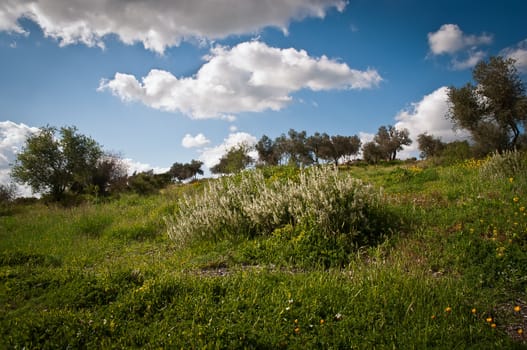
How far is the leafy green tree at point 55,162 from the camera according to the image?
25.3m

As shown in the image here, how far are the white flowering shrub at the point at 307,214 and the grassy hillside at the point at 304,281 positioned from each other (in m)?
0.04

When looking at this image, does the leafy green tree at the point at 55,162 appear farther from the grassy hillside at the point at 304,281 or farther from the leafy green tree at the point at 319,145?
the leafy green tree at the point at 319,145

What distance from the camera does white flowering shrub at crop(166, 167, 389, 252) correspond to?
20.6ft

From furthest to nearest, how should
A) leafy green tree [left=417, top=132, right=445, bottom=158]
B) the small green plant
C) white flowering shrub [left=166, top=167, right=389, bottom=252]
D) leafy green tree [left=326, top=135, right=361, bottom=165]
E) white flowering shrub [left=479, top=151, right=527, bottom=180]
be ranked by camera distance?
1. leafy green tree [left=326, top=135, right=361, bottom=165]
2. leafy green tree [left=417, top=132, right=445, bottom=158]
3. white flowering shrub [left=479, top=151, right=527, bottom=180]
4. white flowering shrub [left=166, top=167, right=389, bottom=252]
5. the small green plant

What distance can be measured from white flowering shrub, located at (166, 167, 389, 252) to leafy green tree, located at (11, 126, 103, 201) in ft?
77.7

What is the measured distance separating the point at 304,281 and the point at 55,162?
95.9ft

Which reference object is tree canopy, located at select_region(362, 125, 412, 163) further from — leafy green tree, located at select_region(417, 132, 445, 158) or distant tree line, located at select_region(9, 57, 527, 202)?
distant tree line, located at select_region(9, 57, 527, 202)

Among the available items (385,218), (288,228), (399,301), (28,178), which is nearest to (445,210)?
(385,218)

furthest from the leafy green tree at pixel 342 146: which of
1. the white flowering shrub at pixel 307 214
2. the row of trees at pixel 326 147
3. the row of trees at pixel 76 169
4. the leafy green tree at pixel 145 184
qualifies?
the white flowering shrub at pixel 307 214

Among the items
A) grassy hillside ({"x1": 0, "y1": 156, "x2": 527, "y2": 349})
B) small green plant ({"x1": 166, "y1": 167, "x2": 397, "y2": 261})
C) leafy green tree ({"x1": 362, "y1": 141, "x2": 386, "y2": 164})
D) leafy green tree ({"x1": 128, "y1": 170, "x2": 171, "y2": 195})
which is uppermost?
leafy green tree ({"x1": 362, "y1": 141, "x2": 386, "y2": 164})

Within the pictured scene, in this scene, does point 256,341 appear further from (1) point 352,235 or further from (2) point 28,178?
(2) point 28,178

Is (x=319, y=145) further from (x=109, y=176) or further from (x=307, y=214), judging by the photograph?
(x=307, y=214)

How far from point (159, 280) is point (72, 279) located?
1845mm

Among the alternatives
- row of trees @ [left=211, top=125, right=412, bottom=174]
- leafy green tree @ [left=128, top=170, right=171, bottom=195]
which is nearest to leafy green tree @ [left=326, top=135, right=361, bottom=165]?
row of trees @ [left=211, top=125, right=412, bottom=174]
